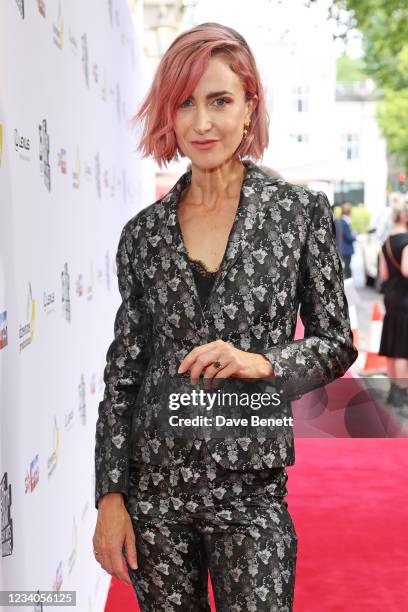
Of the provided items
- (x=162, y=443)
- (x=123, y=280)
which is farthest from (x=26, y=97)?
(x=162, y=443)

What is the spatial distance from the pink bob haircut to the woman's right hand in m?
0.59

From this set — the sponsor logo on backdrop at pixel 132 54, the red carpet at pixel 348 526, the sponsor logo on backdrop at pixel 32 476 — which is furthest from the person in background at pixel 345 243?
the sponsor logo on backdrop at pixel 32 476

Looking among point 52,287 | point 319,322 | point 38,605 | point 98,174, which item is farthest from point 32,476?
point 98,174

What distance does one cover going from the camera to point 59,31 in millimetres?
2578

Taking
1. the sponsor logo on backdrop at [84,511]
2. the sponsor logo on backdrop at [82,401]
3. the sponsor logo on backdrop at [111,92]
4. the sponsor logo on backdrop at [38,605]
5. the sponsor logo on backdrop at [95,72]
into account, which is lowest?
the sponsor logo on backdrop at [84,511]

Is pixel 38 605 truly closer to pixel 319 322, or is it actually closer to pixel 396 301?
pixel 319 322

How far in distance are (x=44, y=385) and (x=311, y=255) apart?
84cm

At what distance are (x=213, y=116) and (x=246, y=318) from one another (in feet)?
1.09

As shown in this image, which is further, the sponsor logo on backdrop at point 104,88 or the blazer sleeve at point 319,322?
the sponsor logo on backdrop at point 104,88

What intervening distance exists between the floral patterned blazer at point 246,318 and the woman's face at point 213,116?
8 centimetres

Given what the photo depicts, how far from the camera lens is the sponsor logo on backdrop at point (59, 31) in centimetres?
248

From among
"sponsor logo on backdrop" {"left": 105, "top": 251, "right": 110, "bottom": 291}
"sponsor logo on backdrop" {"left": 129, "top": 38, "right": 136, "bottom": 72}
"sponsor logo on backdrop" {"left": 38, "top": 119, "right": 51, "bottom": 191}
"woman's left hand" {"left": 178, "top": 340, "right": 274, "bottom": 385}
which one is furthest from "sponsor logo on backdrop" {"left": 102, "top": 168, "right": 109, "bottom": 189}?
"woman's left hand" {"left": 178, "top": 340, "right": 274, "bottom": 385}

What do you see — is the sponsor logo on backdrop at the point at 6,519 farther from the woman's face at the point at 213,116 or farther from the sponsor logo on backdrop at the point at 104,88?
the sponsor logo on backdrop at the point at 104,88

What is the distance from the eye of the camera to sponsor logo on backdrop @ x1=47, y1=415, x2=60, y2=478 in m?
2.24
